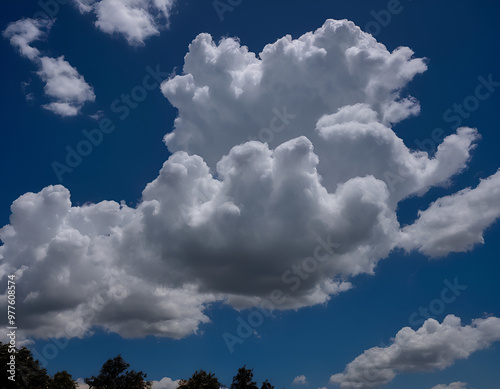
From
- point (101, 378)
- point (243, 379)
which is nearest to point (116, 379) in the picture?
point (101, 378)

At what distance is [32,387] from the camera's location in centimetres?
6612

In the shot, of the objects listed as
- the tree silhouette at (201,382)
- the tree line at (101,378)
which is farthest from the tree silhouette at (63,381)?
the tree silhouette at (201,382)

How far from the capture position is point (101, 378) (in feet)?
298

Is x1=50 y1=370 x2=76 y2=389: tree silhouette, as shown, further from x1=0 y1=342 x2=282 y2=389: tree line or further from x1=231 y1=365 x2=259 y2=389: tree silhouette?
x1=231 y1=365 x2=259 y2=389: tree silhouette

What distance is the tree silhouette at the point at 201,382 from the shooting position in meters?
77.4

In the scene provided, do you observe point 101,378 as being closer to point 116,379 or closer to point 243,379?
point 116,379

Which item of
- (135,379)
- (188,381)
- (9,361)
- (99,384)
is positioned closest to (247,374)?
(188,381)

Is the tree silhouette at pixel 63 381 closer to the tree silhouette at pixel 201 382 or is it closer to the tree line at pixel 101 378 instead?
the tree line at pixel 101 378

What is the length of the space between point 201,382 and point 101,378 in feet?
85.8

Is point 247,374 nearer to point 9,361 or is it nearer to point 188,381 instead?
point 188,381

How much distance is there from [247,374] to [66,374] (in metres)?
31.6

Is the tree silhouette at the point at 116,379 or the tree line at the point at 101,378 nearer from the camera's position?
the tree line at the point at 101,378

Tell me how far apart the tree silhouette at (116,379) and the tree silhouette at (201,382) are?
15.1 m

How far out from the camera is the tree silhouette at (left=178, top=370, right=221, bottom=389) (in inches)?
3049
